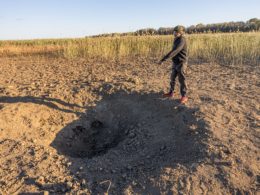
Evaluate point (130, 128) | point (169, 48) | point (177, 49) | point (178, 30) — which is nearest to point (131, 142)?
point (130, 128)

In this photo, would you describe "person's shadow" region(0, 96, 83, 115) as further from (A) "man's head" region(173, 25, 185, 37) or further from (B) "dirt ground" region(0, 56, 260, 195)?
(A) "man's head" region(173, 25, 185, 37)

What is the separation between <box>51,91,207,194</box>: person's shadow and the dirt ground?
2 centimetres

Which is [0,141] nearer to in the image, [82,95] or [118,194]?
[82,95]

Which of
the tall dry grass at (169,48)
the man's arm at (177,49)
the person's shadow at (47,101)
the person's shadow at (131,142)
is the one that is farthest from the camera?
the tall dry grass at (169,48)

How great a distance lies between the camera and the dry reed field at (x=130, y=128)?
3924mm

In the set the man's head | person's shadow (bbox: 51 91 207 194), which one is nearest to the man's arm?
the man's head

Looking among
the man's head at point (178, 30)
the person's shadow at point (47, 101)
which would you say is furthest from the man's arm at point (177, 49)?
the person's shadow at point (47, 101)

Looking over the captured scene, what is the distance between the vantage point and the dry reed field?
12.9ft

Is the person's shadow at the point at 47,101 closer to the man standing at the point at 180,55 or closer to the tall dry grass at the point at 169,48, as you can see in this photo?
the man standing at the point at 180,55

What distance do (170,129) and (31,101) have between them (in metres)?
2.96

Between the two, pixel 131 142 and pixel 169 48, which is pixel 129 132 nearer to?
pixel 131 142

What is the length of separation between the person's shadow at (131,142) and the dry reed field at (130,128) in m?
0.02

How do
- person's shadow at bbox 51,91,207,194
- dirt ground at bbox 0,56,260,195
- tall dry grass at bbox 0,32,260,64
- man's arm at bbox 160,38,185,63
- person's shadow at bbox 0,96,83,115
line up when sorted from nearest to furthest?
Result: dirt ground at bbox 0,56,260,195 < person's shadow at bbox 51,91,207,194 < man's arm at bbox 160,38,185,63 < person's shadow at bbox 0,96,83,115 < tall dry grass at bbox 0,32,260,64

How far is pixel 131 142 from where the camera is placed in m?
5.22
